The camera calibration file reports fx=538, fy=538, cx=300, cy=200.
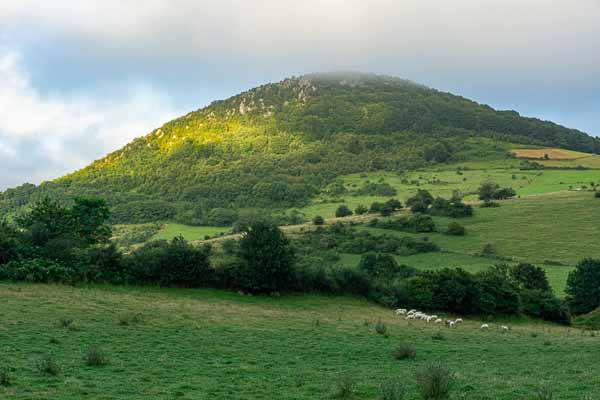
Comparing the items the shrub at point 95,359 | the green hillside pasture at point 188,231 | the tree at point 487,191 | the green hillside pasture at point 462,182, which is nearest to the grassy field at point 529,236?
the tree at point 487,191

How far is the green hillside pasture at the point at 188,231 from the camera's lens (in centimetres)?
10781

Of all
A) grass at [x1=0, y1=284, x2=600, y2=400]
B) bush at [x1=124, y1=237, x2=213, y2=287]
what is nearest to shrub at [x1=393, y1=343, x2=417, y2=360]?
grass at [x1=0, y1=284, x2=600, y2=400]

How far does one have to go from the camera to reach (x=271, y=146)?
18750cm

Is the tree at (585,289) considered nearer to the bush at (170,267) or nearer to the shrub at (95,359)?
the bush at (170,267)

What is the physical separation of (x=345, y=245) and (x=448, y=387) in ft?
231

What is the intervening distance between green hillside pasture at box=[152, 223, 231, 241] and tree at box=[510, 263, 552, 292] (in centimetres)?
6016

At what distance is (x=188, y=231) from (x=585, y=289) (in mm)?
77888

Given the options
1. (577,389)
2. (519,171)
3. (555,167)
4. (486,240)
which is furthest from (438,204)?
(577,389)

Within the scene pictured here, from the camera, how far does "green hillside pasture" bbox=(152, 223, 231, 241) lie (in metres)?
108

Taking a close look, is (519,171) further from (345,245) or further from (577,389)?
(577,389)

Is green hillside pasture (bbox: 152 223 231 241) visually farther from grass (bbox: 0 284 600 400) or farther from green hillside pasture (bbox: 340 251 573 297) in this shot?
grass (bbox: 0 284 600 400)

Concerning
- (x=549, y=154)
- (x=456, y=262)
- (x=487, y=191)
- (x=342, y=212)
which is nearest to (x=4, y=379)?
(x=456, y=262)

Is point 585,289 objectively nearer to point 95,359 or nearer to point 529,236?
point 529,236

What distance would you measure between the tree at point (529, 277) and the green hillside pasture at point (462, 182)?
5164 centimetres
